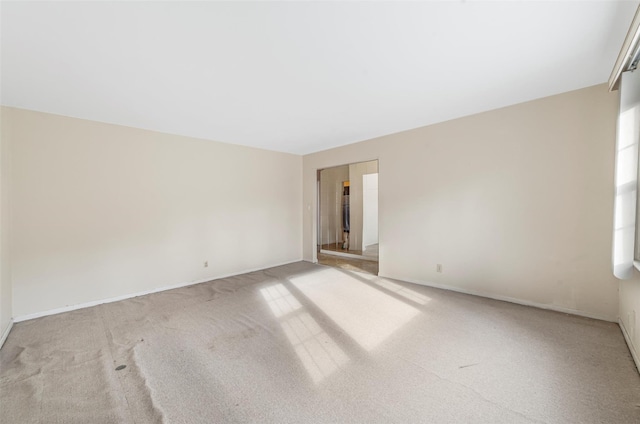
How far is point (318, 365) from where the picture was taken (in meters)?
1.94

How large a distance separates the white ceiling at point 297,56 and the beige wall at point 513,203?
0.38 meters

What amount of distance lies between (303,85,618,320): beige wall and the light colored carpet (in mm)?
412

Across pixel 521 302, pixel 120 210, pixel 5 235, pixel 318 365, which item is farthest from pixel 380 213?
pixel 5 235

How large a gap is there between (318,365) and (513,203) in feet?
9.71

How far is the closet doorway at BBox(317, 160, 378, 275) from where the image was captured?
20.0 feet

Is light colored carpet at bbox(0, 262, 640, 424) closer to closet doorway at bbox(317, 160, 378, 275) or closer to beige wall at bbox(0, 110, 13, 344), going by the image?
beige wall at bbox(0, 110, 13, 344)

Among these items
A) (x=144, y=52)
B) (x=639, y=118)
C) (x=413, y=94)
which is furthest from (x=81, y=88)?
(x=639, y=118)

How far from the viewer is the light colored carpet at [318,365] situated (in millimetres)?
1504

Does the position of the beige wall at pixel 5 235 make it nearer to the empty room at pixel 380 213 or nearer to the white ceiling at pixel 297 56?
the empty room at pixel 380 213

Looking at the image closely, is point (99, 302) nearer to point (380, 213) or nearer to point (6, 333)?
point (6, 333)

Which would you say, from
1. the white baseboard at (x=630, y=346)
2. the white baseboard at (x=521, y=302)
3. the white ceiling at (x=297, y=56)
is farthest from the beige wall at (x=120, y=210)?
the white baseboard at (x=630, y=346)

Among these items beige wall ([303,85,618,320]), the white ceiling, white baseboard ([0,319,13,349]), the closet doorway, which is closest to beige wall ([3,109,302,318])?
white baseboard ([0,319,13,349])

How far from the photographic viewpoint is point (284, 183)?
5406mm

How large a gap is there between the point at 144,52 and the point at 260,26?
3.19ft
